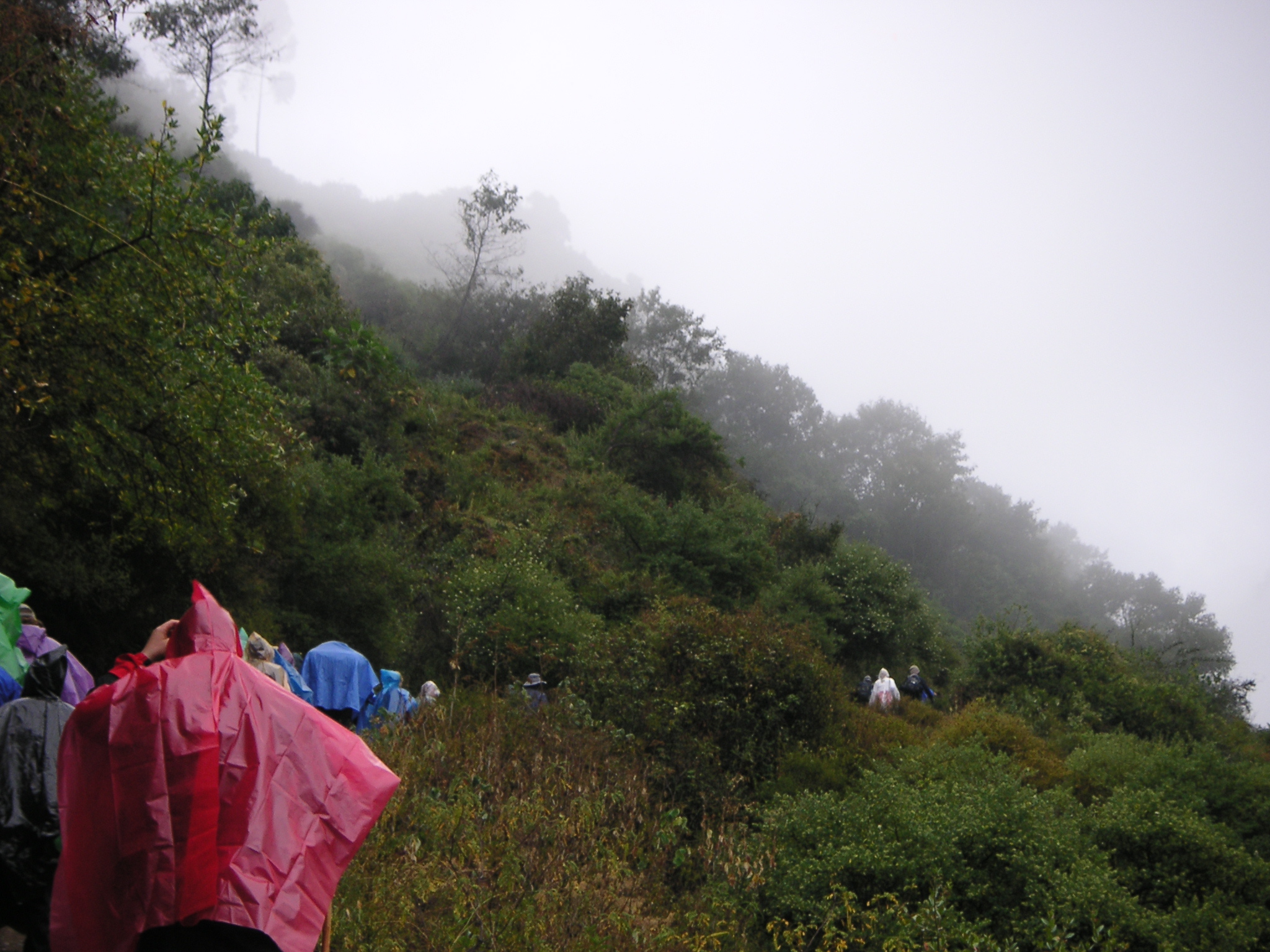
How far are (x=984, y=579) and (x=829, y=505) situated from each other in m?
11.3

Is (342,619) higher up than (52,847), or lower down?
lower down

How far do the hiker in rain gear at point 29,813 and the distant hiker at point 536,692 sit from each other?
5.09 m

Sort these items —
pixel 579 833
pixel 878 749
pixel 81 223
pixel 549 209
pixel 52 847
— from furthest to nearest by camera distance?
pixel 549 209, pixel 878 749, pixel 81 223, pixel 579 833, pixel 52 847

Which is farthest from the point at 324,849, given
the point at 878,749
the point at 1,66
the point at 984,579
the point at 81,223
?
the point at 984,579

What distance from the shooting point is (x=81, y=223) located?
667 centimetres

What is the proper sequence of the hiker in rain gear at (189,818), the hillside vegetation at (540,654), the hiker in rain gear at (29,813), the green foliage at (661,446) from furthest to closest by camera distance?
the green foliage at (661,446), the hillside vegetation at (540,654), the hiker in rain gear at (29,813), the hiker in rain gear at (189,818)

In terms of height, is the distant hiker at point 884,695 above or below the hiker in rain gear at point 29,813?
below

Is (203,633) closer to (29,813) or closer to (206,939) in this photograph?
(206,939)

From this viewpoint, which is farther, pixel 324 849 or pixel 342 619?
pixel 342 619

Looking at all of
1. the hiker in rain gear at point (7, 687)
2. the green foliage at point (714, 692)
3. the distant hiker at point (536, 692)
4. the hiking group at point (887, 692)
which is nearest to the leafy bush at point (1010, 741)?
the hiking group at point (887, 692)

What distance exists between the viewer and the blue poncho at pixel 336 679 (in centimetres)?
900

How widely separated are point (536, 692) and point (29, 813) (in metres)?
6.65

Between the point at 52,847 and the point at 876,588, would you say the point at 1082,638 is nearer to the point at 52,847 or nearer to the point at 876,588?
the point at 876,588

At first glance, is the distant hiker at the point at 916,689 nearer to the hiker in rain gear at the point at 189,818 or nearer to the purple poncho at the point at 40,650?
the purple poncho at the point at 40,650
